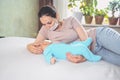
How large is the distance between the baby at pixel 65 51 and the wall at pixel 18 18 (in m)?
1.57

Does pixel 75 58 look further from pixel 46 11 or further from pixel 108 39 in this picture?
pixel 46 11

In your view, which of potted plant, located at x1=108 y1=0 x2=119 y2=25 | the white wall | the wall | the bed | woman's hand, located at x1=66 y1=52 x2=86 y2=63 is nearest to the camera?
the bed

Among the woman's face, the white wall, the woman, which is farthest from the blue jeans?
the white wall

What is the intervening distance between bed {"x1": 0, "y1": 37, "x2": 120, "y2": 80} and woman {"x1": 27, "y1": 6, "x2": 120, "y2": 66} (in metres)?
0.11

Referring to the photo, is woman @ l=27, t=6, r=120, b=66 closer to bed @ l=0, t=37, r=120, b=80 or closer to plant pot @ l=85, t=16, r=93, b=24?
bed @ l=0, t=37, r=120, b=80

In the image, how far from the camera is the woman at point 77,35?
61.9 inches

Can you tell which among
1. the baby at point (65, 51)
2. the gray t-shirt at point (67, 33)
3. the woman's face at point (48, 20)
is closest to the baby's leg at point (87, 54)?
the baby at point (65, 51)

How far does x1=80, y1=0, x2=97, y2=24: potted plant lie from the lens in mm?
3518

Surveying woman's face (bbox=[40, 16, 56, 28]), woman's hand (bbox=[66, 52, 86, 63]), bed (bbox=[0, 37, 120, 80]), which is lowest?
bed (bbox=[0, 37, 120, 80])

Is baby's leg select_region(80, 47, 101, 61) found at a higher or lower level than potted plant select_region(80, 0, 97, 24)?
lower

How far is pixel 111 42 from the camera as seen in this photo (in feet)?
5.16

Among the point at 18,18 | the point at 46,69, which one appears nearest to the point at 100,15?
the point at 18,18

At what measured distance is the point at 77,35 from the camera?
168 centimetres

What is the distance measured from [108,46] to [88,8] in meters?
2.00
